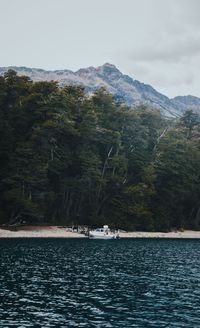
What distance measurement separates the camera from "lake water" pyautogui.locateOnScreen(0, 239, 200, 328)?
23.8m

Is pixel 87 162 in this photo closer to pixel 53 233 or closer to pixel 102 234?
pixel 102 234

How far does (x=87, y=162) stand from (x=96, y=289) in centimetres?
5665

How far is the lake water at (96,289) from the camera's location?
23784 millimetres

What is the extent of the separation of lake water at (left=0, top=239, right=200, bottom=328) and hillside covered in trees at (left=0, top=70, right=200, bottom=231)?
94.6 ft

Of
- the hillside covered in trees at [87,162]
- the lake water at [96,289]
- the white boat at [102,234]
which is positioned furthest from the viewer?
the white boat at [102,234]

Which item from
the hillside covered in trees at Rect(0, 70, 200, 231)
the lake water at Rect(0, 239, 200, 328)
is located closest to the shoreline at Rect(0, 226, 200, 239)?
the hillside covered in trees at Rect(0, 70, 200, 231)

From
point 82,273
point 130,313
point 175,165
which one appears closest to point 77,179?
point 175,165

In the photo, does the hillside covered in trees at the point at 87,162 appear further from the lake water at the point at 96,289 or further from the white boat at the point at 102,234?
the lake water at the point at 96,289

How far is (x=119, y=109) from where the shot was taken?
4011 inches

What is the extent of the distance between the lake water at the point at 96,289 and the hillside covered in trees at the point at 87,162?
28.8 m

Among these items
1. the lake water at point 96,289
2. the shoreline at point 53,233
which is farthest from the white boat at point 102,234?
the lake water at point 96,289

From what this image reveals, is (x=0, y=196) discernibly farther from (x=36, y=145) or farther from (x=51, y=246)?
(x=51, y=246)

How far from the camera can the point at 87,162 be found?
8781 cm

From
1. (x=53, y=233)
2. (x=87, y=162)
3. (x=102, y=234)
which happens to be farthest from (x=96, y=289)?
(x=87, y=162)
